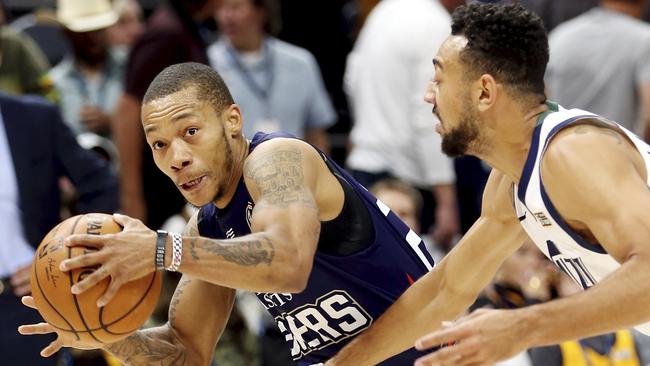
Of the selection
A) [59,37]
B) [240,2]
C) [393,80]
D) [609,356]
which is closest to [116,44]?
[59,37]

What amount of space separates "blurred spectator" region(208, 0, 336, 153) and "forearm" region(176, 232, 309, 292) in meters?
3.90

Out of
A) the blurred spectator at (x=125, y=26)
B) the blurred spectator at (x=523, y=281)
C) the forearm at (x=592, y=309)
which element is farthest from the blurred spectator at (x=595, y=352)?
the blurred spectator at (x=125, y=26)

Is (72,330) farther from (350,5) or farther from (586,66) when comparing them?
(350,5)

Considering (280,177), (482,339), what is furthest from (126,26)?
(482,339)

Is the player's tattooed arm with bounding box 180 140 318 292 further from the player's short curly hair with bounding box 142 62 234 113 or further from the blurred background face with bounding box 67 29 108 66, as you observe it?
the blurred background face with bounding box 67 29 108 66

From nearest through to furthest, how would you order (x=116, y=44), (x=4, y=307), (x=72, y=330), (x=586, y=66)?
(x=72, y=330) < (x=4, y=307) < (x=586, y=66) < (x=116, y=44)

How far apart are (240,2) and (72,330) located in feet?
13.7

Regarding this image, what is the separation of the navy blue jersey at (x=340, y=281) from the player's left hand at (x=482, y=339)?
100 centimetres

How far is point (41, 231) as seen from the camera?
22.2 feet

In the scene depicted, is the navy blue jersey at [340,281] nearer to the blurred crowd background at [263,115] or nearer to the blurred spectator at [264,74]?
the blurred crowd background at [263,115]

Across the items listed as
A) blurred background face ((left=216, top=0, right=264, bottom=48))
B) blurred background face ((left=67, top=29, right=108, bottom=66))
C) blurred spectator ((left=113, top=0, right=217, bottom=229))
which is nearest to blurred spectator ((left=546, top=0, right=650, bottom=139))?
blurred background face ((left=216, top=0, right=264, bottom=48))

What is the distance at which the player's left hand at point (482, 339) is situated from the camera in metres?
3.88

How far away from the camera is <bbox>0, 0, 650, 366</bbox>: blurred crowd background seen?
6797mm

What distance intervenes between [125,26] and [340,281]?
5.22 meters
